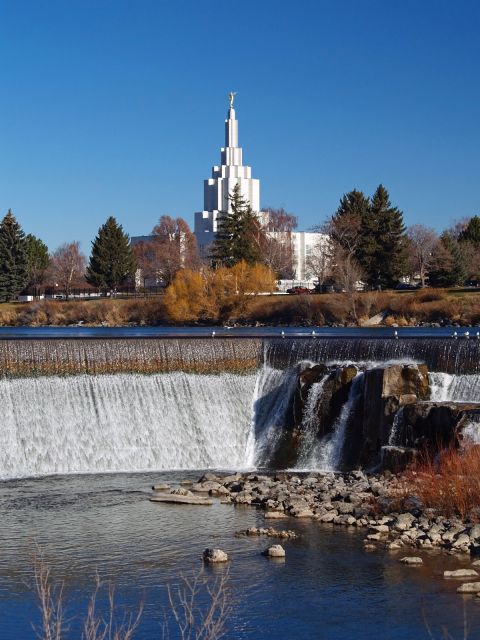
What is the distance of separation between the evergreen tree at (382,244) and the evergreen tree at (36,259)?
98.8 ft

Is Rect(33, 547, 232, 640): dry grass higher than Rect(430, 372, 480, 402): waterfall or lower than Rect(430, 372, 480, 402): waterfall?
lower

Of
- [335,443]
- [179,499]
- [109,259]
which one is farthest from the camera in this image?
[109,259]

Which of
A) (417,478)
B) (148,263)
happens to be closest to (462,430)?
(417,478)

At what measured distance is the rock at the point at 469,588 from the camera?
13.4 meters

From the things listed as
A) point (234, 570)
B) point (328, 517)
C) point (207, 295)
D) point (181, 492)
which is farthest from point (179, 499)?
point (207, 295)

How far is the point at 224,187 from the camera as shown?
12000 centimetres

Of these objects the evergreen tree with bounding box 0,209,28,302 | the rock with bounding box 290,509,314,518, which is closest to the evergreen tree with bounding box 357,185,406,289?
the evergreen tree with bounding box 0,209,28,302

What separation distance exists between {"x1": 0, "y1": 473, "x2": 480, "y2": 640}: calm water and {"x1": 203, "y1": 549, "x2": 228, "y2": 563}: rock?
161 millimetres

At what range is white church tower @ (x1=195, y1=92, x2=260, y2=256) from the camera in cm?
11669

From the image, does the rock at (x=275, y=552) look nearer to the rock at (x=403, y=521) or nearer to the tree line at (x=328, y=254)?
the rock at (x=403, y=521)

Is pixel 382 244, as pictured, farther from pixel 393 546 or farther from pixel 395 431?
pixel 393 546

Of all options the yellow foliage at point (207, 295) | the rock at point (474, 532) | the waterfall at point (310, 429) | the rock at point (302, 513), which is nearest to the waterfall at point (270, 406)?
the waterfall at point (310, 429)

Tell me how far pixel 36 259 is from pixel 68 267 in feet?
10.3

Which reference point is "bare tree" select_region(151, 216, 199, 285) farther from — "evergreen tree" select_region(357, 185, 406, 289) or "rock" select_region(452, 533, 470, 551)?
"rock" select_region(452, 533, 470, 551)
